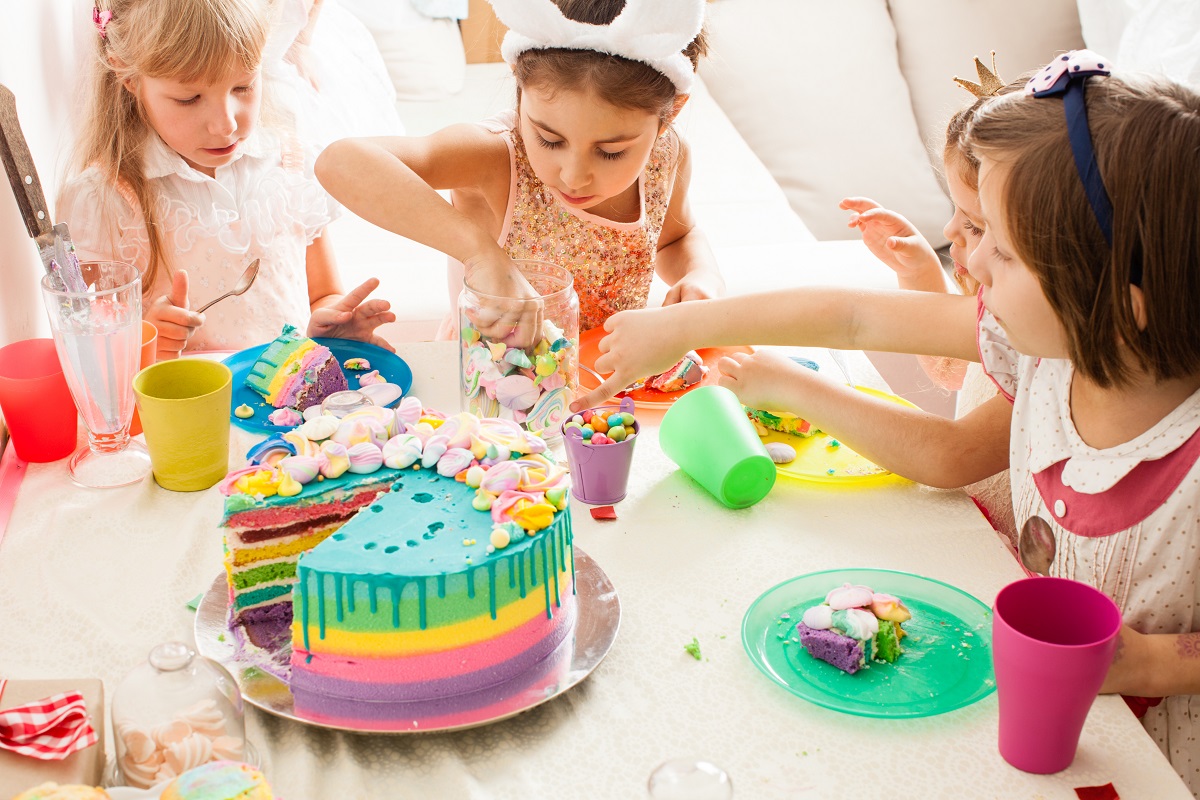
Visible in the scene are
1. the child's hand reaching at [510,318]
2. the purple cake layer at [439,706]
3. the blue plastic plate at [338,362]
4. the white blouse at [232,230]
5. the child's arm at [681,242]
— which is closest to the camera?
the purple cake layer at [439,706]

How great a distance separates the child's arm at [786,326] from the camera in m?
1.36

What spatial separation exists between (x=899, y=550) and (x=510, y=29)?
0.90m

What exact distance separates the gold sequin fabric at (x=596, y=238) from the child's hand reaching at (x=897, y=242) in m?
0.39

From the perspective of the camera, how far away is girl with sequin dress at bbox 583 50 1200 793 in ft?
3.20

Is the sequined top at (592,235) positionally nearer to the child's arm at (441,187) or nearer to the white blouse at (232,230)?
the child's arm at (441,187)

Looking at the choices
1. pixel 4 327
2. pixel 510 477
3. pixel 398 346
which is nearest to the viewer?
pixel 510 477

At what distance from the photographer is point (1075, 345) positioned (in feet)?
3.46

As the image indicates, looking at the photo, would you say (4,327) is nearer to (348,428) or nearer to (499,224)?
(348,428)

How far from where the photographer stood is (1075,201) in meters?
0.99

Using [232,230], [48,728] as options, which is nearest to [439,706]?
[48,728]

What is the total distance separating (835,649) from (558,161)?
83 centimetres

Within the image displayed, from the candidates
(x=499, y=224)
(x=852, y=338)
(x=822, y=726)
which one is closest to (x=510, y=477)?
Answer: (x=822, y=726)

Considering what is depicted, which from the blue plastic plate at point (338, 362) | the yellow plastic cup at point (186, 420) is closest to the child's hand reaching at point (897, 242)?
the blue plastic plate at point (338, 362)

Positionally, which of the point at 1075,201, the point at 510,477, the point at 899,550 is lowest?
the point at 899,550
